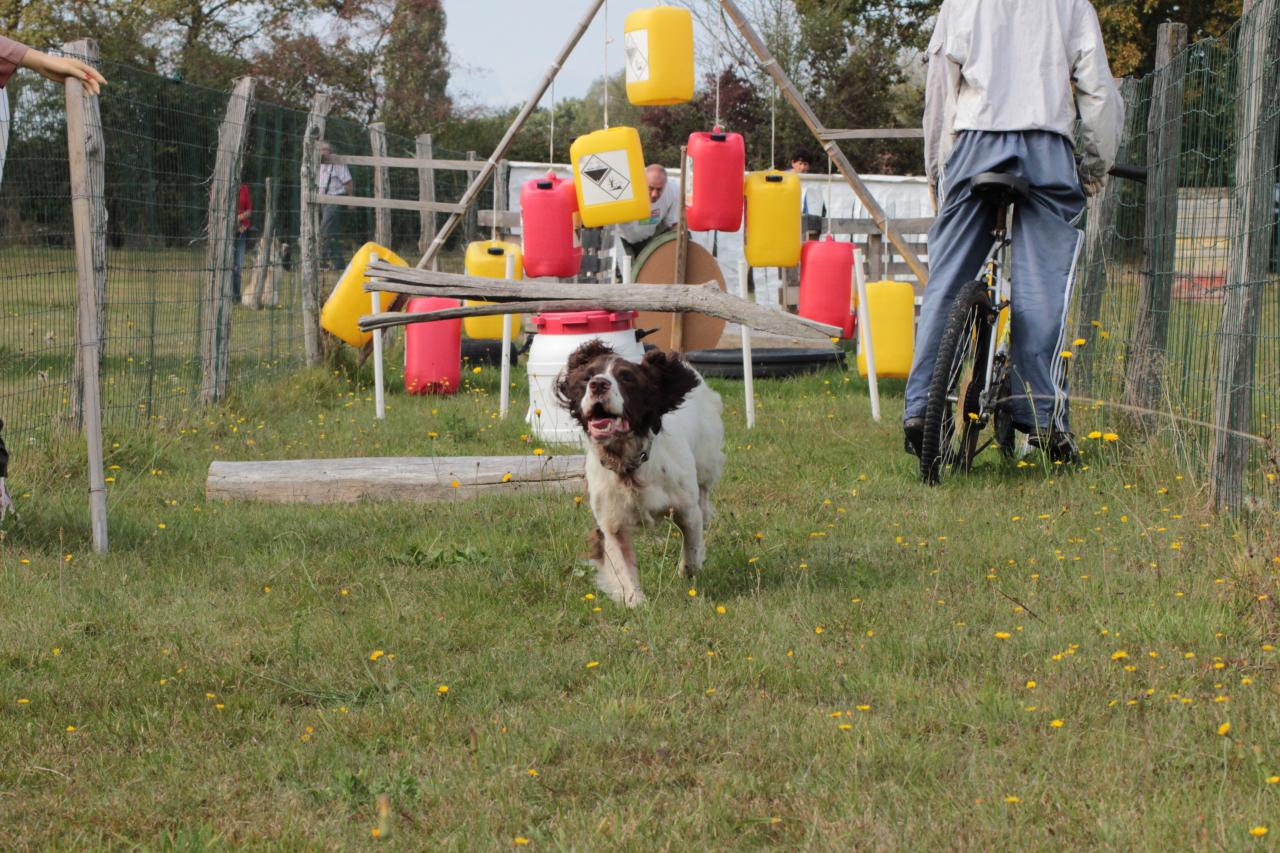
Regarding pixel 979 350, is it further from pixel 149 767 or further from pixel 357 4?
pixel 357 4

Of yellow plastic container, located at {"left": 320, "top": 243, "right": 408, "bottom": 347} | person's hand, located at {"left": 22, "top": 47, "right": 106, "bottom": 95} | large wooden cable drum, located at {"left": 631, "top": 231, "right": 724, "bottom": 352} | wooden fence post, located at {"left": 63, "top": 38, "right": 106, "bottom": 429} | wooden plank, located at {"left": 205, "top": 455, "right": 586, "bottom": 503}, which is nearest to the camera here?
person's hand, located at {"left": 22, "top": 47, "right": 106, "bottom": 95}

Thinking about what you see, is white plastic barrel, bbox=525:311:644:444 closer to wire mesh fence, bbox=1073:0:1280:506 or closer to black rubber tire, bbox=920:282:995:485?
black rubber tire, bbox=920:282:995:485

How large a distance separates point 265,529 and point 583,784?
10.6 feet

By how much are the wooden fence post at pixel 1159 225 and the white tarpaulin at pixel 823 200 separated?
45.4 ft

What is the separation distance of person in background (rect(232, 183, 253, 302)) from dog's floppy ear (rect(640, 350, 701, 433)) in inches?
224

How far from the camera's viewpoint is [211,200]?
991 centimetres

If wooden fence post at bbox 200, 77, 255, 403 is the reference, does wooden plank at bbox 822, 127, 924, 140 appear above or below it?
above

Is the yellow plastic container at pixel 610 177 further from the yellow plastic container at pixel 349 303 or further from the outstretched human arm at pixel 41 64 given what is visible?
the outstretched human arm at pixel 41 64

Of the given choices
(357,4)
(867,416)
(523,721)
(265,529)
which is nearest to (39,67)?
(265,529)

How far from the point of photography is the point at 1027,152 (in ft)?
21.2

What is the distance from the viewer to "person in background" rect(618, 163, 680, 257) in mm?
13352

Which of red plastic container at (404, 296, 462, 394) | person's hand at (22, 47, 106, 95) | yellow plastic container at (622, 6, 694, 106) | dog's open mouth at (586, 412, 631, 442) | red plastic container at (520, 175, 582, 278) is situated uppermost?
yellow plastic container at (622, 6, 694, 106)

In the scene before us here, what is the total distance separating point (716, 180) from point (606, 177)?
74 cm

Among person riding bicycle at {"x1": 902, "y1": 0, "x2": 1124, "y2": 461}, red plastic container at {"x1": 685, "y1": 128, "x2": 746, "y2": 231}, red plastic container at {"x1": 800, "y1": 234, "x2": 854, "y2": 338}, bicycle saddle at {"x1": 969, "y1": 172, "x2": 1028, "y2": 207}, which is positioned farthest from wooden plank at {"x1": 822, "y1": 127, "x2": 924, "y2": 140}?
bicycle saddle at {"x1": 969, "y1": 172, "x2": 1028, "y2": 207}
